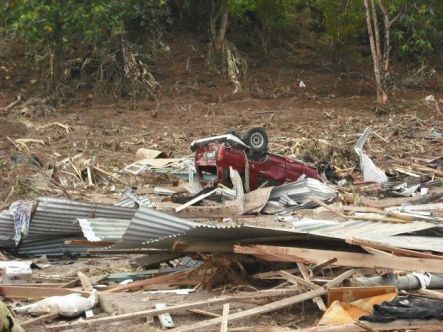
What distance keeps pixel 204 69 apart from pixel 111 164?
33.2ft

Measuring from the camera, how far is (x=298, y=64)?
2850 cm

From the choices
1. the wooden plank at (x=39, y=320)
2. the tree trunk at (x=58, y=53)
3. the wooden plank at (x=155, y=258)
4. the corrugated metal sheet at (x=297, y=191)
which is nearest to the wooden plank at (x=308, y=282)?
the wooden plank at (x=155, y=258)

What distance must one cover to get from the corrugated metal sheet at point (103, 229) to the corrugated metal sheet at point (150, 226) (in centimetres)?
46

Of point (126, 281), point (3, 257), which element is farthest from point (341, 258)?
point (3, 257)

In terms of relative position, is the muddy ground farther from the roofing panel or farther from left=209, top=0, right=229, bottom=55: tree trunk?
the roofing panel

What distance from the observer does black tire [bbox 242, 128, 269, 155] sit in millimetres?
13516

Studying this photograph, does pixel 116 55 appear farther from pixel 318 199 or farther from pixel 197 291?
pixel 197 291

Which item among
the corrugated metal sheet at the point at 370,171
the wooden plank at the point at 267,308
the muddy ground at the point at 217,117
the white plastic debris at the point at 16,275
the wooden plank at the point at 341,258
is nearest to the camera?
the wooden plank at the point at 267,308

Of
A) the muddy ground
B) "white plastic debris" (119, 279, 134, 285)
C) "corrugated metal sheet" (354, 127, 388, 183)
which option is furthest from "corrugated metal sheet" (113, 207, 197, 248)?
"corrugated metal sheet" (354, 127, 388, 183)

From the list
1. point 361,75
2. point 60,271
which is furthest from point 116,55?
point 60,271

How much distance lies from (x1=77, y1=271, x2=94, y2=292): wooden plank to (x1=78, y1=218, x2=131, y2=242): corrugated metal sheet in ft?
1.28

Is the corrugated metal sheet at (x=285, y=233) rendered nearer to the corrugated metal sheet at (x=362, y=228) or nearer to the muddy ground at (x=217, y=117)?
the corrugated metal sheet at (x=362, y=228)

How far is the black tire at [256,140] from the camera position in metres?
13.5

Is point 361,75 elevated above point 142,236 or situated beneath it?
elevated above
